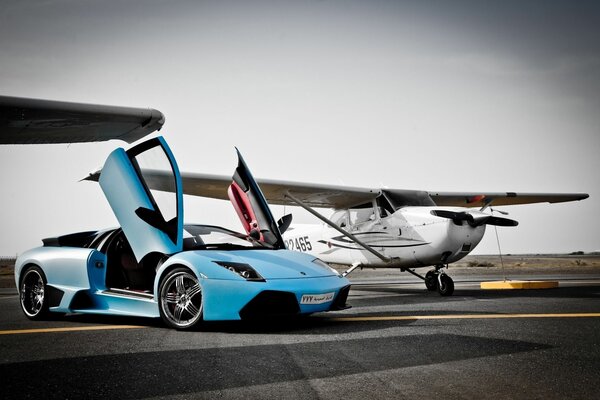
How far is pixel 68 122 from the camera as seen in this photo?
5.22 metres

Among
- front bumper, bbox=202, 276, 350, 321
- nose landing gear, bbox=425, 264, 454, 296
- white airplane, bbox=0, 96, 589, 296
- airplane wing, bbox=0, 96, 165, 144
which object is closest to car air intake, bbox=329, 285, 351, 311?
front bumper, bbox=202, 276, 350, 321

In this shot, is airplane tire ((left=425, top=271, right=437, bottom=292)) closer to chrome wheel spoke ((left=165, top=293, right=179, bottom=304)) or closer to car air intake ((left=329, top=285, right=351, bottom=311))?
car air intake ((left=329, top=285, right=351, bottom=311))

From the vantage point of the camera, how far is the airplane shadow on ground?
131 inches

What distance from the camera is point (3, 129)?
16.0ft

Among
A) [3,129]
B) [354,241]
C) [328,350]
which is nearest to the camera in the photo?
[328,350]

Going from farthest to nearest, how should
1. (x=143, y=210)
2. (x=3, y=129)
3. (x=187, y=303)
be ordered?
(x=143, y=210)
(x=187, y=303)
(x=3, y=129)

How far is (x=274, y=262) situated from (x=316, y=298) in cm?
61

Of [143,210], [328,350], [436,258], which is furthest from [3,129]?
[436,258]

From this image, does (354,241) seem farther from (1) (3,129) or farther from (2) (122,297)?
(1) (3,129)

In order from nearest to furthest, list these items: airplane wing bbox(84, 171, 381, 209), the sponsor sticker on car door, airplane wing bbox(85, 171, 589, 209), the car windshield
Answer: the sponsor sticker on car door → the car windshield → airplane wing bbox(84, 171, 381, 209) → airplane wing bbox(85, 171, 589, 209)

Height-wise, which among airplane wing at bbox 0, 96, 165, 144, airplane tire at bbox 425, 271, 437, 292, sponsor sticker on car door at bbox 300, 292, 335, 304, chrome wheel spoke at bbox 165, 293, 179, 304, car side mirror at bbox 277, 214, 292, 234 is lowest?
airplane tire at bbox 425, 271, 437, 292

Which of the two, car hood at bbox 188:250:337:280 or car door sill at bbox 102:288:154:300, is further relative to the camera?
car door sill at bbox 102:288:154:300

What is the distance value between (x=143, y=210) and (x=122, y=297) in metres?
Answer: 1.03

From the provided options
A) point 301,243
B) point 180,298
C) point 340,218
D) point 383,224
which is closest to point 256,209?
point 180,298
